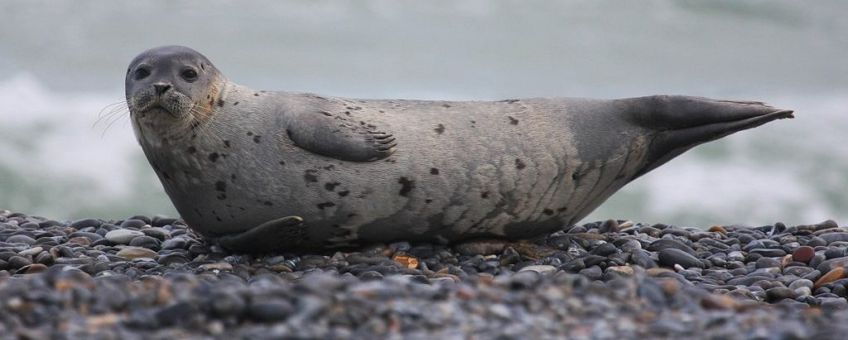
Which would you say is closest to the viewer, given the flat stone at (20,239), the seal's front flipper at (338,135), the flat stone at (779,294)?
the flat stone at (779,294)

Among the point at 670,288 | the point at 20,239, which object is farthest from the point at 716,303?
the point at 20,239

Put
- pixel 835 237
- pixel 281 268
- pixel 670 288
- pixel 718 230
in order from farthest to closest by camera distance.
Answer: pixel 718 230, pixel 835 237, pixel 281 268, pixel 670 288

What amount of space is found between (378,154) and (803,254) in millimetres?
2774

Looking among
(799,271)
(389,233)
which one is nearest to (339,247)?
(389,233)

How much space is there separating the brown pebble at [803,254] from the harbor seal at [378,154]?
859 millimetres

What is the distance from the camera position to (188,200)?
795 centimetres

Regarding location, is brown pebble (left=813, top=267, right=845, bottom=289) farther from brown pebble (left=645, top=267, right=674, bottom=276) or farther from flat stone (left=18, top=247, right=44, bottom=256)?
flat stone (left=18, top=247, right=44, bottom=256)

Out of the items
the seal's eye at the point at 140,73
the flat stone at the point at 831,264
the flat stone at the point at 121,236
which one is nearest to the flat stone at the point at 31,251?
the flat stone at the point at 121,236

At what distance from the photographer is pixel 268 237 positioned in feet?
25.6

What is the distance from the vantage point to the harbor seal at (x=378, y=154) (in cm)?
773

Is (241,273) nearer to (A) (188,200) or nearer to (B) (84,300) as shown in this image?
(A) (188,200)

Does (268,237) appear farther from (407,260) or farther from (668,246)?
(668,246)

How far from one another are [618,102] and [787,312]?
12.0ft

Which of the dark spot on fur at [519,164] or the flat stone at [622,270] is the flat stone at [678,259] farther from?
the dark spot on fur at [519,164]
